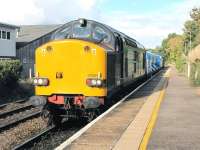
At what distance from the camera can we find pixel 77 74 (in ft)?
41.3

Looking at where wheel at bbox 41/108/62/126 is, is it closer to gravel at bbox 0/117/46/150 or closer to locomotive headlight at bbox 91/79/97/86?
gravel at bbox 0/117/46/150

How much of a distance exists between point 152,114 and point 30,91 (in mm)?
14183

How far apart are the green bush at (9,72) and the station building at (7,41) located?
79.4 feet

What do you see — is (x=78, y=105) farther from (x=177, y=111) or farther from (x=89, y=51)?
(x=177, y=111)

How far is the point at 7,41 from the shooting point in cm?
4981

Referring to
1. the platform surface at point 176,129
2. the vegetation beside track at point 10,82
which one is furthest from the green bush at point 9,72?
the platform surface at point 176,129

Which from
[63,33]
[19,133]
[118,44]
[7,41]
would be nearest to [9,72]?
[63,33]

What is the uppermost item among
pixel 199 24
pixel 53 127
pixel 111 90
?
pixel 199 24

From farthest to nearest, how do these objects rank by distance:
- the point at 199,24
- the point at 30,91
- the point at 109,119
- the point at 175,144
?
the point at 199,24 < the point at 30,91 < the point at 109,119 < the point at 175,144

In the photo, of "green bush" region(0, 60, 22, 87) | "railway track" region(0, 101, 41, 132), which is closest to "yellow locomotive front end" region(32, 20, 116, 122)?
"railway track" region(0, 101, 41, 132)

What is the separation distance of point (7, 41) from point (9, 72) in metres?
27.1

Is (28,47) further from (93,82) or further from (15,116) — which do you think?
(93,82)

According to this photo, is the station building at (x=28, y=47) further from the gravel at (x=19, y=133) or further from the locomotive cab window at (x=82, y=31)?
the locomotive cab window at (x=82, y=31)

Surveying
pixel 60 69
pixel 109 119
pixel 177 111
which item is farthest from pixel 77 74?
pixel 177 111
